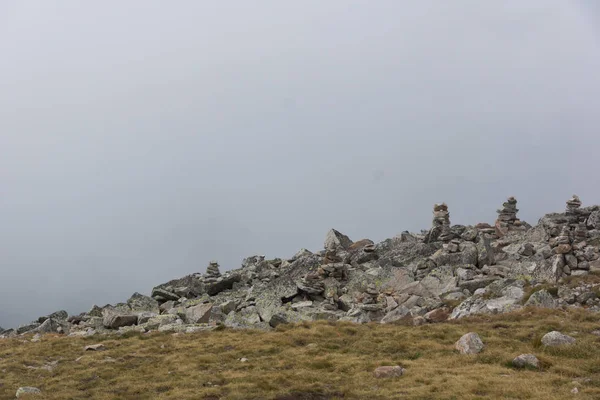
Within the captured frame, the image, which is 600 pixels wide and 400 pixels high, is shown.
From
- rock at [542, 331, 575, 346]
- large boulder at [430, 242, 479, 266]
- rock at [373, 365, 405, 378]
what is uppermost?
large boulder at [430, 242, 479, 266]

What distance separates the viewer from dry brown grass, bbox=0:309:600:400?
74.3 ft

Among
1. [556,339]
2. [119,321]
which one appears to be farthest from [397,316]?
[119,321]

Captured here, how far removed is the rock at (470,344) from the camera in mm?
27475

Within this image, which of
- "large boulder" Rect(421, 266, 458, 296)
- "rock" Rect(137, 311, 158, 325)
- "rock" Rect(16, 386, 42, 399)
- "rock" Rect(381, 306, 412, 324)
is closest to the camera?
"rock" Rect(16, 386, 42, 399)

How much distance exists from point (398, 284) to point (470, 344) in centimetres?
2144

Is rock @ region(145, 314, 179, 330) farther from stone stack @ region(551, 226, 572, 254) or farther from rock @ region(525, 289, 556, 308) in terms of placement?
stone stack @ region(551, 226, 572, 254)

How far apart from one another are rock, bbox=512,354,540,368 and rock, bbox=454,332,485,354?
2836 mm

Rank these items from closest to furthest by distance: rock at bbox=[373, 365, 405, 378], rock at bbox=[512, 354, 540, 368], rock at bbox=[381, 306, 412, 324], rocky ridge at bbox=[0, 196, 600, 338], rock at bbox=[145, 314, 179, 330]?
rock at bbox=[512, 354, 540, 368] → rock at bbox=[373, 365, 405, 378] → rock at bbox=[381, 306, 412, 324] → rocky ridge at bbox=[0, 196, 600, 338] → rock at bbox=[145, 314, 179, 330]

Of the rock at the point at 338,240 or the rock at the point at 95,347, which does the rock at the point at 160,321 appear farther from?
the rock at the point at 338,240

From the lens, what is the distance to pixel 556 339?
26812mm

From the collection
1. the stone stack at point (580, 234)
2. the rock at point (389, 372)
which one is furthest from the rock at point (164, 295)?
the stone stack at point (580, 234)

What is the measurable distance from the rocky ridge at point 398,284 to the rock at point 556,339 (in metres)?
9.24

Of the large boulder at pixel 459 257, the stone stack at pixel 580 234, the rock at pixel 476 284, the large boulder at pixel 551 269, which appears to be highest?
the stone stack at pixel 580 234

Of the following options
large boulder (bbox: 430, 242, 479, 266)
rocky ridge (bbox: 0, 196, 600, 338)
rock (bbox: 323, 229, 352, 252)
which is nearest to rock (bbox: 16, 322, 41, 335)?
Answer: rocky ridge (bbox: 0, 196, 600, 338)
